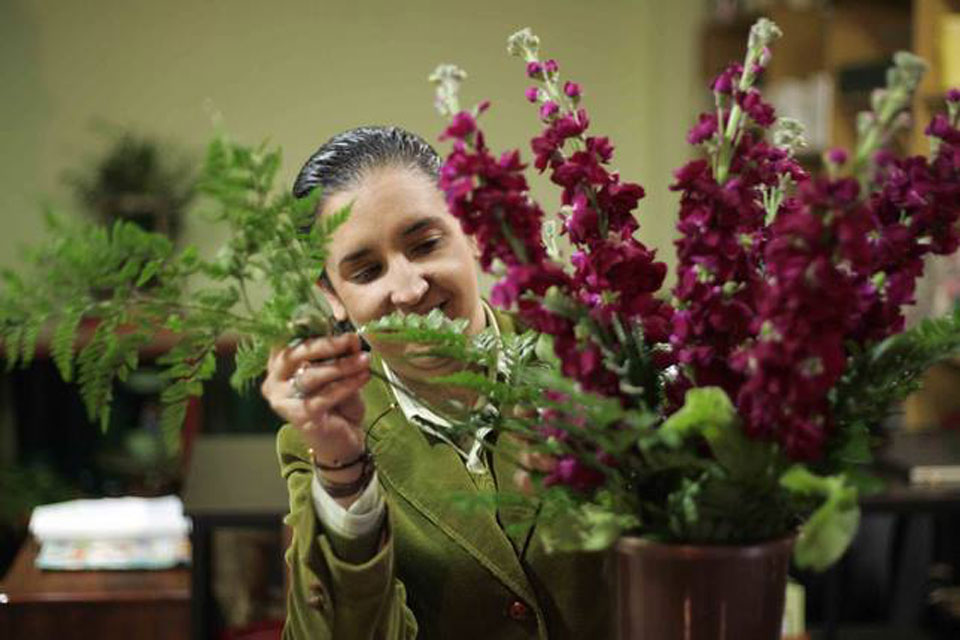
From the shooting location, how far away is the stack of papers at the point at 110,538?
3084mm

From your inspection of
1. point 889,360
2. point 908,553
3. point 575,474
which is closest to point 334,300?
point 575,474

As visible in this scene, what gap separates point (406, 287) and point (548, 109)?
0.92 ft

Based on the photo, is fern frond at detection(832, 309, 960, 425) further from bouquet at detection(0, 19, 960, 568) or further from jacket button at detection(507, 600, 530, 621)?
jacket button at detection(507, 600, 530, 621)

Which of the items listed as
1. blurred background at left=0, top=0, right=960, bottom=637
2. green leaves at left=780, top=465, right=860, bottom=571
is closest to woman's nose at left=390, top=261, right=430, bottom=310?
green leaves at left=780, top=465, right=860, bottom=571

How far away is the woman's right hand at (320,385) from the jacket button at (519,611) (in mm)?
419

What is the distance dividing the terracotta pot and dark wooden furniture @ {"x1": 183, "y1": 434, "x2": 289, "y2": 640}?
1.95 m

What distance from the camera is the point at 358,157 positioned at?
1293 millimetres

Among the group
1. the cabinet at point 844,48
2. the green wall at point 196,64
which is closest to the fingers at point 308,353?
the cabinet at point 844,48

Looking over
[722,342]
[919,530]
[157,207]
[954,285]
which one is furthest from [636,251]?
[157,207]

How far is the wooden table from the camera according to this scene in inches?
114

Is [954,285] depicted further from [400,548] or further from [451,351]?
[451,351]

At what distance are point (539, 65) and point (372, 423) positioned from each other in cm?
46

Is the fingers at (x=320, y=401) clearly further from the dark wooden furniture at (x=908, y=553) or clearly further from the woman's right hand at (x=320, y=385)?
the dark wooden furniture at (x=908, y=553)

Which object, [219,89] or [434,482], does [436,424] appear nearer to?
[434,482]
